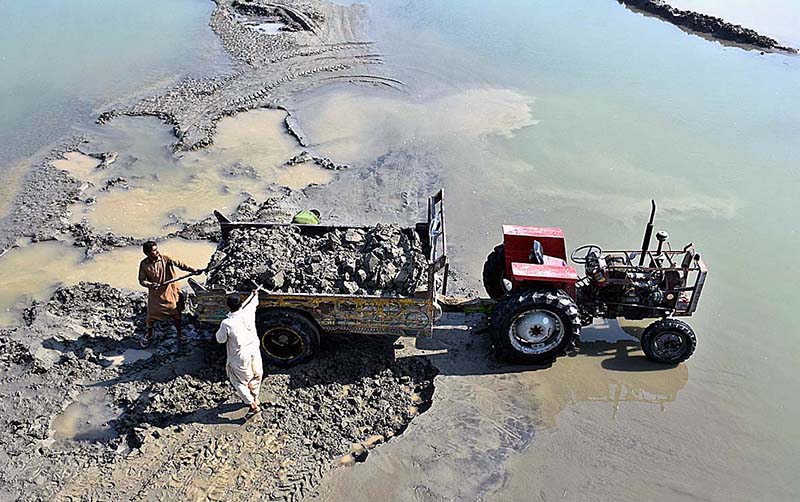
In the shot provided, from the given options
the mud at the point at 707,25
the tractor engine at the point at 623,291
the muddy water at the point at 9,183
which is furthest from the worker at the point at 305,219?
the mud at the point at 707,25

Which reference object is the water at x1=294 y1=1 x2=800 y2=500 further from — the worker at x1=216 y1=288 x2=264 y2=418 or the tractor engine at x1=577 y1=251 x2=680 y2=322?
the worker at x1=216 y1=288 x2=264 y2=418

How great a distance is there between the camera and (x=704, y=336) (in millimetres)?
8109

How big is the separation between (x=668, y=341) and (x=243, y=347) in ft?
15.6

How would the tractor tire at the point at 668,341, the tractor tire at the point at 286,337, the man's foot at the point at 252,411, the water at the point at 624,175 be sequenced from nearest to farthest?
the man's foot at the point at 252,411
the water at the point at 624,175
the tractor tire at the point at 286,337
the tractor tire at the point at 668,341

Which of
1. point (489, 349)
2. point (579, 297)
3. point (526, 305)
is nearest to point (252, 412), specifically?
point (489, 349)

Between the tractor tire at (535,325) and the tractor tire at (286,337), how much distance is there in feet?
6.65

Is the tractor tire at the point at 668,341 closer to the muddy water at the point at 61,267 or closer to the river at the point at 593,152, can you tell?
the river at the point at 593,152

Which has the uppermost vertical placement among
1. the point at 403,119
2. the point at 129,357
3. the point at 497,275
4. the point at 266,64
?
the point at 266,64

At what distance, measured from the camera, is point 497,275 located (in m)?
8.22

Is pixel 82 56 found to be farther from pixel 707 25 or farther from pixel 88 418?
pixel 707 25

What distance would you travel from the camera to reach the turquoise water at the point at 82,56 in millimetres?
13344

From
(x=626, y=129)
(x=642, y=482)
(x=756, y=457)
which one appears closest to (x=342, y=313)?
(x=642, y=482)

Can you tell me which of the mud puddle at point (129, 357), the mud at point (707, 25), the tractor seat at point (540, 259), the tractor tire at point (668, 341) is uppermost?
the mud at point (707, 25)

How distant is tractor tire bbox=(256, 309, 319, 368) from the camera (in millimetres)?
6805
